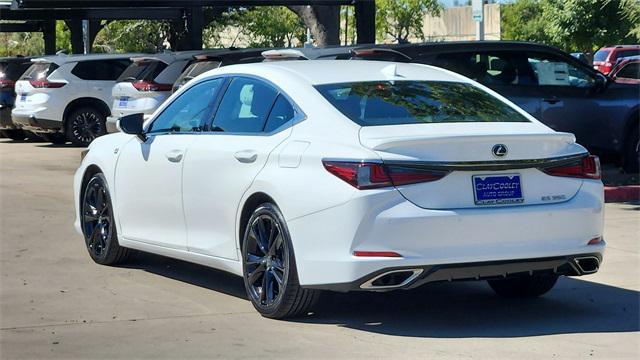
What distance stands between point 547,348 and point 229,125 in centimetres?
271

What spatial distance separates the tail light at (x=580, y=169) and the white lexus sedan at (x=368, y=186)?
13mm

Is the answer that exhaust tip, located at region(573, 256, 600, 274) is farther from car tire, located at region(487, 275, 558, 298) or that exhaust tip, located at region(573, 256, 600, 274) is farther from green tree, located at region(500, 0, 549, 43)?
green tree, located at region(500, 0, 549, 43)

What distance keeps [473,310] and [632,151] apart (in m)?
7.75

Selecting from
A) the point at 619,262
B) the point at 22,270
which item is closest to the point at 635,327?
the point at 619,262

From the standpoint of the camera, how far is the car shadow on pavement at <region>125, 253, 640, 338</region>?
23.5 ft

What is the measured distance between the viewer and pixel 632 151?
14.8 m

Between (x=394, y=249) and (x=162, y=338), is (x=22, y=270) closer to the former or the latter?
(x=162, y=338)

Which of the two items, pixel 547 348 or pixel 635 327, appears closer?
pixel 547 348

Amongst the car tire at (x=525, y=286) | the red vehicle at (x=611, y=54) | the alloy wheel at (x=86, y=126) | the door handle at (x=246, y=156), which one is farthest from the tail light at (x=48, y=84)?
the red vehicle at (x=611, y=54)

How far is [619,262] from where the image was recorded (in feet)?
31.1

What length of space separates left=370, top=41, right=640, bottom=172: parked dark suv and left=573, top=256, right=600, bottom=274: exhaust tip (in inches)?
270

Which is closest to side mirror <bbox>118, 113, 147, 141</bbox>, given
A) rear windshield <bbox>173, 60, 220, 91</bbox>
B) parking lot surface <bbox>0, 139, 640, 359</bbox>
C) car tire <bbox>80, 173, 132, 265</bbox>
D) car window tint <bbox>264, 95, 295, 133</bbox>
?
car tire <bbox>80, 173, 132, 265</bbox>

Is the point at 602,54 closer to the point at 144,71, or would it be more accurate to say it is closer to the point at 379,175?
the point at 144,71

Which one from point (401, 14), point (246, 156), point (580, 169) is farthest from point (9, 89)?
point (401, 14)
